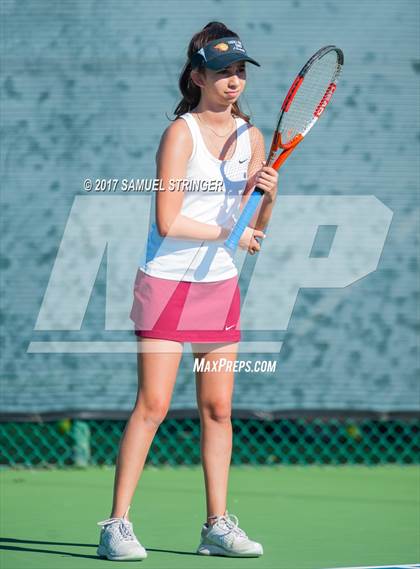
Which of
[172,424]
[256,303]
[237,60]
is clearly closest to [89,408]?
[172,424]

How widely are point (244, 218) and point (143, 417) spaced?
69 cm

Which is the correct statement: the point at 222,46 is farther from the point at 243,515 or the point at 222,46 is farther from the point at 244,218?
the point at 243,515

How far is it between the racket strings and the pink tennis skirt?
636 mm

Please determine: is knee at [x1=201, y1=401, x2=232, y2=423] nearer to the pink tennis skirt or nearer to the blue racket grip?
the pink tennis skirt

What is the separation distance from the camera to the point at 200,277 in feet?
12.7

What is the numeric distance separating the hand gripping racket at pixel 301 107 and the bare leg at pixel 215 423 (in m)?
0.39

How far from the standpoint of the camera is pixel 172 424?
5996 mm

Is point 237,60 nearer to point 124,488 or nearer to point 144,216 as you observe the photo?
point 124,488

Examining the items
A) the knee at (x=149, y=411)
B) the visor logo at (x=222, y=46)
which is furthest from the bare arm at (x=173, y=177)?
the knee at (x=149, y=411)

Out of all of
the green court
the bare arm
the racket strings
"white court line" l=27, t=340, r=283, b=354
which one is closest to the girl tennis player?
the bare arm

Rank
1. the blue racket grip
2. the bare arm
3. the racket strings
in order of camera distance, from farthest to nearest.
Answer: the racket strings < the blue racket grip < the bare arm

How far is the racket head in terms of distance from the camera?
4.14 metres

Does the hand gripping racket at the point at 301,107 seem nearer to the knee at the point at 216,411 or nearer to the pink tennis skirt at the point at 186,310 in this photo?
the pink tennis skirt at the point at 186,310

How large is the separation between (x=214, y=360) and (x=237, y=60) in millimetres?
930
